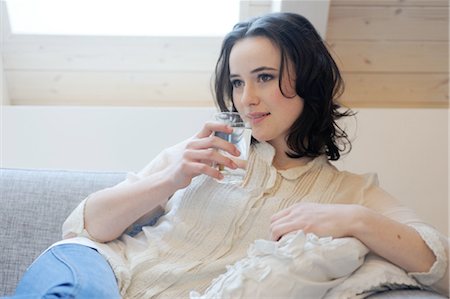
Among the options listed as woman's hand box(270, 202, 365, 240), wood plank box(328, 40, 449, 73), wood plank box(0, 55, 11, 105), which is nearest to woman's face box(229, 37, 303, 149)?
woman's hand box(270, 202, 365, 240)

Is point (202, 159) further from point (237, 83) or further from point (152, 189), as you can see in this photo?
point (237, 83)

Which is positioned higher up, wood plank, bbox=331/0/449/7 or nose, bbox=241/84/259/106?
wood plank, bbox=331/0/449/7

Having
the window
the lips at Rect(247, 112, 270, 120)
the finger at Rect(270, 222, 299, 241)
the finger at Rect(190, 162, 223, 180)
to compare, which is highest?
the window

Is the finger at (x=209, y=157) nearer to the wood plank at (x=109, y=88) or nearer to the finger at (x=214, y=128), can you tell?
the finger at (x=214, y=128)

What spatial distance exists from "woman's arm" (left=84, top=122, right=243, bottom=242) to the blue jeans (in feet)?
0.29

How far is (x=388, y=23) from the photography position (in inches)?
81.1

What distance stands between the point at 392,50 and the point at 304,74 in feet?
3.20

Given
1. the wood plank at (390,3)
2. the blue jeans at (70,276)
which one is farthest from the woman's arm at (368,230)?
the wood plank at (390,3)

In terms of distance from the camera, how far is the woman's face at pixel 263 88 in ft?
4.25

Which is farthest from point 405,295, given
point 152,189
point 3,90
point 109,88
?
point 3,90

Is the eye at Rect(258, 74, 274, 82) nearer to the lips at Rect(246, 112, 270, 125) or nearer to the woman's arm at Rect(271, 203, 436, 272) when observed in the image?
the lips at Rect(246, 112, 270, 125)

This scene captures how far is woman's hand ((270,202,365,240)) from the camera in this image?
109cm

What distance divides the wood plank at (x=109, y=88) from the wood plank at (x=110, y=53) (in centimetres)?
3

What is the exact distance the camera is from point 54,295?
97cm
